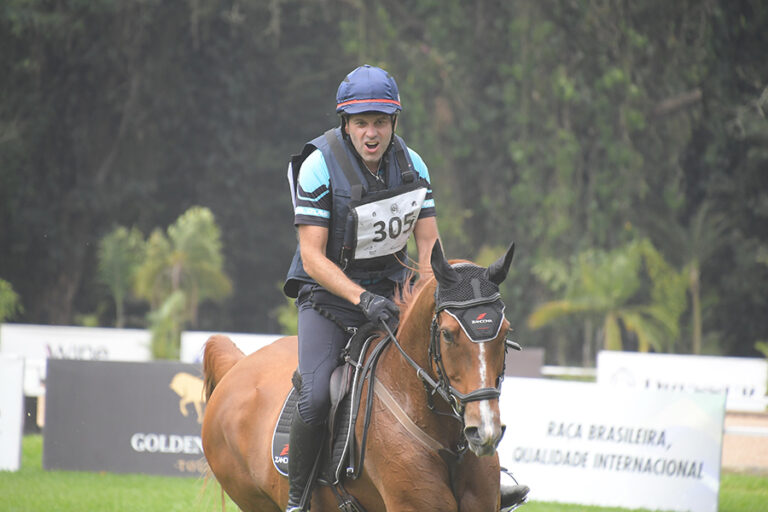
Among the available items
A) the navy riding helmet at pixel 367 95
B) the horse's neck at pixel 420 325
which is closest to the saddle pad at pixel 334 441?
the horse's neck at pixel 420 325

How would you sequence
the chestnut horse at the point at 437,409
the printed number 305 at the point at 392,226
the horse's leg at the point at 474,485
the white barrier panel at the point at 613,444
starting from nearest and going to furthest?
the chestnut horse at the point at 437,409, the horse's leg at the point at 474,485, the printed number 305 at the point at 392,226, the white barrier panel at the point at 613,444

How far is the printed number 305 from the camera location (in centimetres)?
468

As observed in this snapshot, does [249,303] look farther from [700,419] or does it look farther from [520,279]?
[700,419]

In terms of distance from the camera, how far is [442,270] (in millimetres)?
4016

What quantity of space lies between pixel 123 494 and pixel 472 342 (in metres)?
6.95

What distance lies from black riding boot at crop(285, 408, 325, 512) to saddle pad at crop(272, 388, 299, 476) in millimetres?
291

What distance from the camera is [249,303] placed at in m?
39.2

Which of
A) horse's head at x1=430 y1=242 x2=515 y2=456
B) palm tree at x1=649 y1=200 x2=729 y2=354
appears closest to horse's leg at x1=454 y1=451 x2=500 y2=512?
horse's head at x1=430 y1=242 x2=515 y2=456

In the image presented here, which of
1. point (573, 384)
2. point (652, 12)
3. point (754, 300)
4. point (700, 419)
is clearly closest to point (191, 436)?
point (573, 384)

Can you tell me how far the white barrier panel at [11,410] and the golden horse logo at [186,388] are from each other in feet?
6.01

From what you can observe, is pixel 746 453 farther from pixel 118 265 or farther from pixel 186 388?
pixel 118 265

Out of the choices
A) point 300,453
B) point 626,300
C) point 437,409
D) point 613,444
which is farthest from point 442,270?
point 626,300

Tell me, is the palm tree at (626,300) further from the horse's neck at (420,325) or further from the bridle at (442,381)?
the bridle at (442,381)

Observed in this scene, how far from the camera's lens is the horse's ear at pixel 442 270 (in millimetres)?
4004
